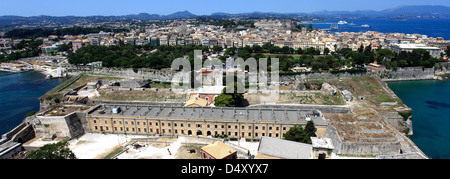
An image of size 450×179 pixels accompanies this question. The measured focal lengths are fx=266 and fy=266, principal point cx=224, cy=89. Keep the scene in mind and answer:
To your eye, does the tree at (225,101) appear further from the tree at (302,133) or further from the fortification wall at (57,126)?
the fortification wall at (57,126)

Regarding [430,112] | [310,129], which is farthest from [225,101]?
[430,112]

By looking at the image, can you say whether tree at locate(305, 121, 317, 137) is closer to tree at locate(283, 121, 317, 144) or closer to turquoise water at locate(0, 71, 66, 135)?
tree at locate(283, 121, 317, 144)

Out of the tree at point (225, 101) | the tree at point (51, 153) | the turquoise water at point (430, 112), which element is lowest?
the turquoise water at point (430, 112)

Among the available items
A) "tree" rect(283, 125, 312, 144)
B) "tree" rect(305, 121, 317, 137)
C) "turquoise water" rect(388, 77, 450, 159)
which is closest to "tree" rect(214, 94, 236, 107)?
"tree" rect(283, 125, 312, 144)

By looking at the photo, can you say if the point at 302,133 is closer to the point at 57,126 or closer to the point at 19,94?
the point at 57,126

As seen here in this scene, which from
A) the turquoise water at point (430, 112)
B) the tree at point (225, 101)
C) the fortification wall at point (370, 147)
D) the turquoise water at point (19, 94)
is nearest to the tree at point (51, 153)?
the tree at point (225, 101)

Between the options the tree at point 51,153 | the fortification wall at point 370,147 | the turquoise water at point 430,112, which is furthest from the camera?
the turquoise water at point 430,112
